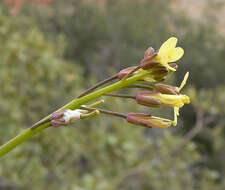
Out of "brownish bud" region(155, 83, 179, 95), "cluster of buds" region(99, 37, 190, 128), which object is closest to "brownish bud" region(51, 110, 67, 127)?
"cluster of buds" region(99, 37, 190, 128)

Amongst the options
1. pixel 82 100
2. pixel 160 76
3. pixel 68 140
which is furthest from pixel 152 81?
pixel 68 140

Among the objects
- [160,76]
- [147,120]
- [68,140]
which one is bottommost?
[68,140]

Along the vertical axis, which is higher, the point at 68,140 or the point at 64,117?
the point at 64,117

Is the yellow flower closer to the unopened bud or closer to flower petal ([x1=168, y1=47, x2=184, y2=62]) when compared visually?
flower petal ([x1=168, y1=47, x2=184, y2=62])

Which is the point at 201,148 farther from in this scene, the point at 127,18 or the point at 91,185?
the point at 91,185

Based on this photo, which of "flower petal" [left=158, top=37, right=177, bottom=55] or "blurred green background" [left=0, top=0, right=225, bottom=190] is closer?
"flower petal" [left=158, top=37, right=177, bottom=55]

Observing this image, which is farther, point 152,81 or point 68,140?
point 68,140

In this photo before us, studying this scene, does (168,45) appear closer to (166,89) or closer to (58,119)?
(166,89)

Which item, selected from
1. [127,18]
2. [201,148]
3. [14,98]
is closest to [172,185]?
[14,98]
